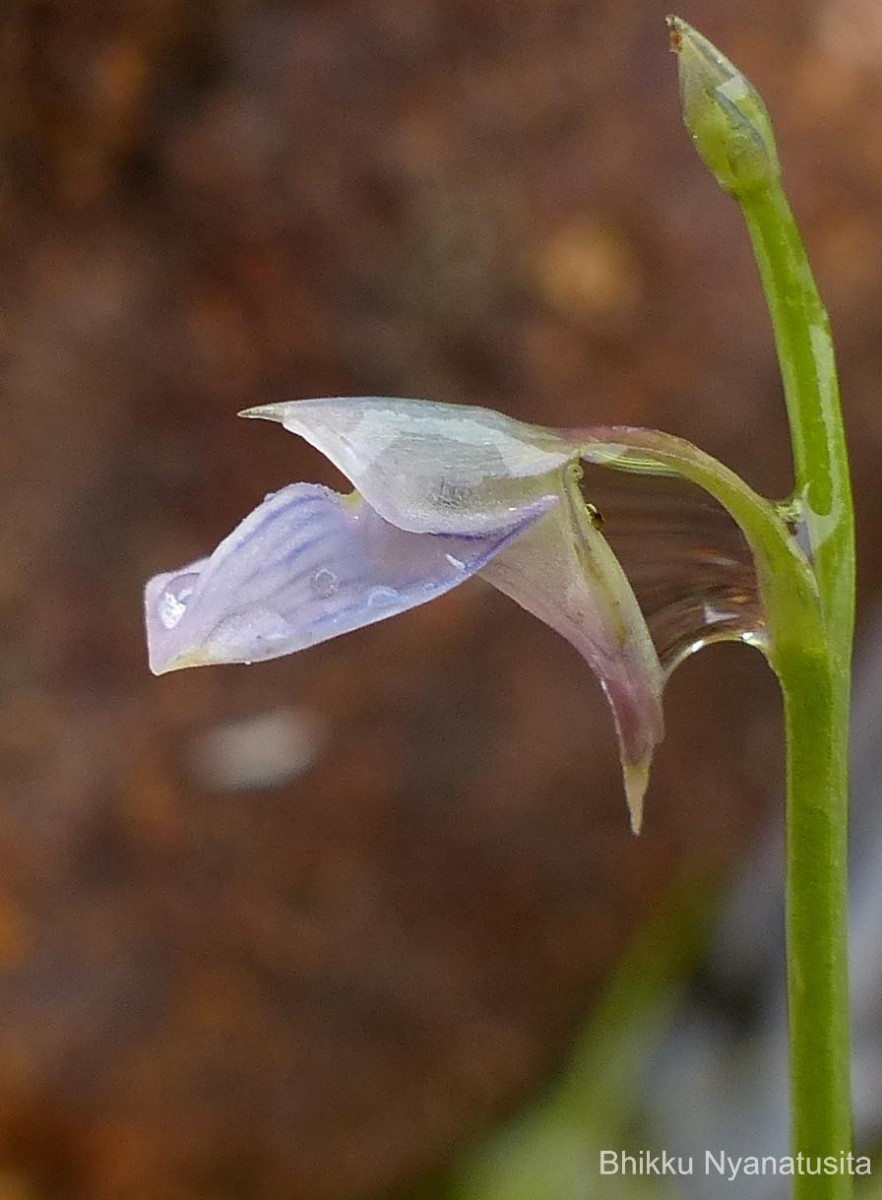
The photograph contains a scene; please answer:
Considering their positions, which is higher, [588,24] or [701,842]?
[588,24]

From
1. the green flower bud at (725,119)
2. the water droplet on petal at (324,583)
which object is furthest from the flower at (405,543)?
the green flower bud at (725,119)

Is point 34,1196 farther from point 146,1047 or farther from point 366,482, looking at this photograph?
point 366,482

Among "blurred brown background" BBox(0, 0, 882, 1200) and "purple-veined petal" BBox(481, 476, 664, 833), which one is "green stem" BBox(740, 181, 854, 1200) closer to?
"purple-veined petal" BBox(481, 476, 664, 833)

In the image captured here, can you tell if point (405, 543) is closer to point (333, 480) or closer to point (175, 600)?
point (175, 600)

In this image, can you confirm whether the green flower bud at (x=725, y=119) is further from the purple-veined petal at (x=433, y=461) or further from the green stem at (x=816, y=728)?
the purple-veined petal at (x=433, y=461)

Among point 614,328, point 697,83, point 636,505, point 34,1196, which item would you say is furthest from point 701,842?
point 697,83

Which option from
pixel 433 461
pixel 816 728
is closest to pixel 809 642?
pixel 816 728

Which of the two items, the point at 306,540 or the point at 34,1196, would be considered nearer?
the point at 306,540

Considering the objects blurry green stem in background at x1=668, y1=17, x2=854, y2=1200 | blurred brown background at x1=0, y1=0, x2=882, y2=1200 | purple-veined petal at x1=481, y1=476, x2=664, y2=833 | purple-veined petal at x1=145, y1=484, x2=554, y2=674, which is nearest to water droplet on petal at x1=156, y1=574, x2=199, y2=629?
purple-veined petal at x1=145, y1=484, x2=554, y2=674
